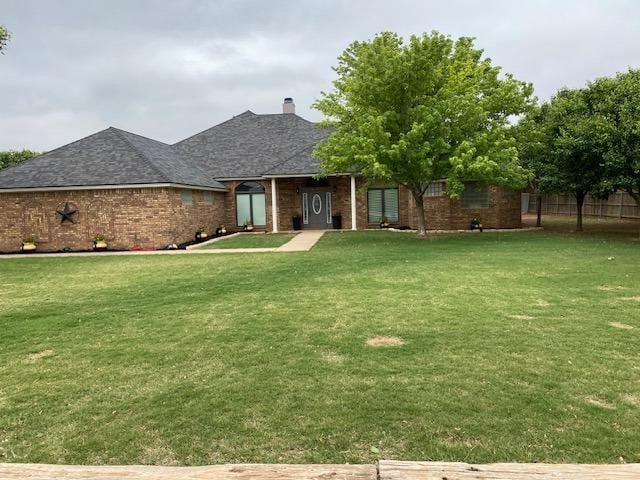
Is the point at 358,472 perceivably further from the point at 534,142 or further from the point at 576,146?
the point at 534,142

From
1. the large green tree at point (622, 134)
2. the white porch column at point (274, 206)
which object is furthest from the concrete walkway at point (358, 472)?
the white porch column at point (274, 206)

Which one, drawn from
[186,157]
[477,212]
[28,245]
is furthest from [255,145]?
[28,245]

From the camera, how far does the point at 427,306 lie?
284 inches

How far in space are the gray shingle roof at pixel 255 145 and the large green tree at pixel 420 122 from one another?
7.07 m

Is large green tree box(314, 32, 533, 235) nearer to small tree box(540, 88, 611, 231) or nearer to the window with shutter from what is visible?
small tree box(540, 88, 611, 231)

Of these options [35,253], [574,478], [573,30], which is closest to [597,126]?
[573,30]

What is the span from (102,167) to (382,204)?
13.3 metres

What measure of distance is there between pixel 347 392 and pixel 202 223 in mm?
18489

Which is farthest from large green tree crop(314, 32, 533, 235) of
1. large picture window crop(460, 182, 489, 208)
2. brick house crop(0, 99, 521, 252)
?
large picture window crop(460, 182, 489, 208)

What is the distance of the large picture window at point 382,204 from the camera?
24.7 m

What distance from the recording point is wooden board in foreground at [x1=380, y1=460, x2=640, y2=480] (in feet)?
6.14

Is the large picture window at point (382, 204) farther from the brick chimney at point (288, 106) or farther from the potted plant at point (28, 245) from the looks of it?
the potted plant at point (28, 245)

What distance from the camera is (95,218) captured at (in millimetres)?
18062

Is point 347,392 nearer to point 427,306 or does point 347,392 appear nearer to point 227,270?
point 427,306
